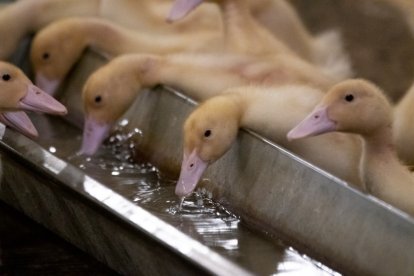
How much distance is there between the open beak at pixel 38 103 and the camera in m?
2.49

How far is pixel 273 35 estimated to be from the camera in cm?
296

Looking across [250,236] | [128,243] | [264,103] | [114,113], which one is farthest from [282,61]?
[128,243]

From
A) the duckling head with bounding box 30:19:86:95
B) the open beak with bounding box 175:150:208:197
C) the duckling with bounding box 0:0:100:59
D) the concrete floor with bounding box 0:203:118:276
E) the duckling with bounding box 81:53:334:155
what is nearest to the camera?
the concrete floor with bounding box 0:203:118:276

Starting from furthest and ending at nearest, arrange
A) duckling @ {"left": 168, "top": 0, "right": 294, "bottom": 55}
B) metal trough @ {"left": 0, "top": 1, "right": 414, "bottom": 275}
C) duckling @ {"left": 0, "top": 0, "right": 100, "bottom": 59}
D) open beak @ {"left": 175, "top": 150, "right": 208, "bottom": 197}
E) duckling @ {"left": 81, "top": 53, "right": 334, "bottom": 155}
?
duckling @ {"left": 0, "top": 0, "right": 100, "bottom": 59}
duckling @ {"left": 168, "top": 0, "right": 294, "bottom": 55}
duckling @ {"left": 81, "top": 53, "right": 334, "bottom": 155}
open beak @ {"left": 175, "top": 150, "right": 208, "bottom": 197}
metal trough @ {"left": 0, "top": 1, "right": 414, "bottom": 275}

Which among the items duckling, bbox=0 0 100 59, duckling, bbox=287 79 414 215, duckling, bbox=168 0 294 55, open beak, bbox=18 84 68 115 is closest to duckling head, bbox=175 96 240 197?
duckling, bbox=287 79 414 215

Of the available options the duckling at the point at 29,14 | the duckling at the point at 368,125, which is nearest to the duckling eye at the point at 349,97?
the duckling at the point at 368,125

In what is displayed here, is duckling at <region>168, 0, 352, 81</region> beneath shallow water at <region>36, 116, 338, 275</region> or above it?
above

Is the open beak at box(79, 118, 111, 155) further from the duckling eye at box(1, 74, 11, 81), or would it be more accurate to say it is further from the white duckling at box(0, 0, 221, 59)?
the white duckling at box(0, 0, 221, 59)

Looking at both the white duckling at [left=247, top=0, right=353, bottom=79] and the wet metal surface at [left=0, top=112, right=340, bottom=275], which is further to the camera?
the white duckling at [left=247, top=0, right=353, bottom=79]

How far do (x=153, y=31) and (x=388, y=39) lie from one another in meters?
0.80

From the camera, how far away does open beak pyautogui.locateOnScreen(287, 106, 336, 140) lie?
7.21 ft

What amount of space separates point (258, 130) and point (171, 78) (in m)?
0.41

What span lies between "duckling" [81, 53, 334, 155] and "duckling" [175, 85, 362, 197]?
0.61ft

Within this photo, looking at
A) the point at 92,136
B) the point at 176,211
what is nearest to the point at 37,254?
the point at 176,211
